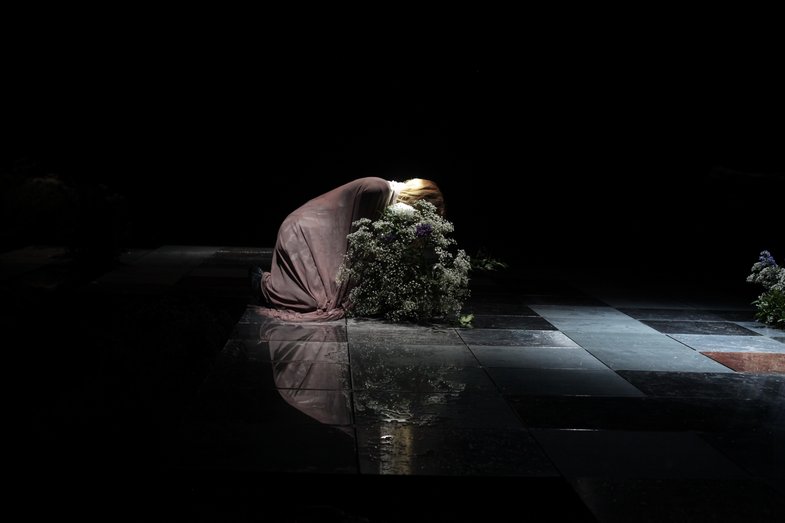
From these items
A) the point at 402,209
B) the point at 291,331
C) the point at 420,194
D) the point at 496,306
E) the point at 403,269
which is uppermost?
the point at 420,194

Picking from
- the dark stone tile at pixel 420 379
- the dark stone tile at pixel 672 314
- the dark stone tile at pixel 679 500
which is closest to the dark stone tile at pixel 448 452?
the dark stone tile at pixel 679 500

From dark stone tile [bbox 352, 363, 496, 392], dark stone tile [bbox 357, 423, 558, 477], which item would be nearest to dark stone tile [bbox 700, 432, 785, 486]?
→ dark stone tile [bbox 357, 423, 558, 477]

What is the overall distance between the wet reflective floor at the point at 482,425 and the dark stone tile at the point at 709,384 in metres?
0.02

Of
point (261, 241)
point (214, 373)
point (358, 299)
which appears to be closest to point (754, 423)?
point (214, 373)

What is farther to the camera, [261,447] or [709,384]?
[709,384]

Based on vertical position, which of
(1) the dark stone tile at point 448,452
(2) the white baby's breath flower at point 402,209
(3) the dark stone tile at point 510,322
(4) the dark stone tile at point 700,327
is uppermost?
(2) the white baby's breath flower at point 402,209

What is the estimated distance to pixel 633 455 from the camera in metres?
4.04

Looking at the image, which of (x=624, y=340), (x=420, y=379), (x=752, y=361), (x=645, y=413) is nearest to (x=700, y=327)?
(x=624, y=340)

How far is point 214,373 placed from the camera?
5.36m

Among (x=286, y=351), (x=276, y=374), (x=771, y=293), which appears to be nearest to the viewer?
(x=276, y=374)

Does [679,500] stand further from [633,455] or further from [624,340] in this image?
[624,340]

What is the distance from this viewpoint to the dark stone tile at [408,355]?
5.88 metres

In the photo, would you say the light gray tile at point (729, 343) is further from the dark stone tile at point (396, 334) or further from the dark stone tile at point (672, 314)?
the dark stone tile at point (396, 334)

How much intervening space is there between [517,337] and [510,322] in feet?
2.42
